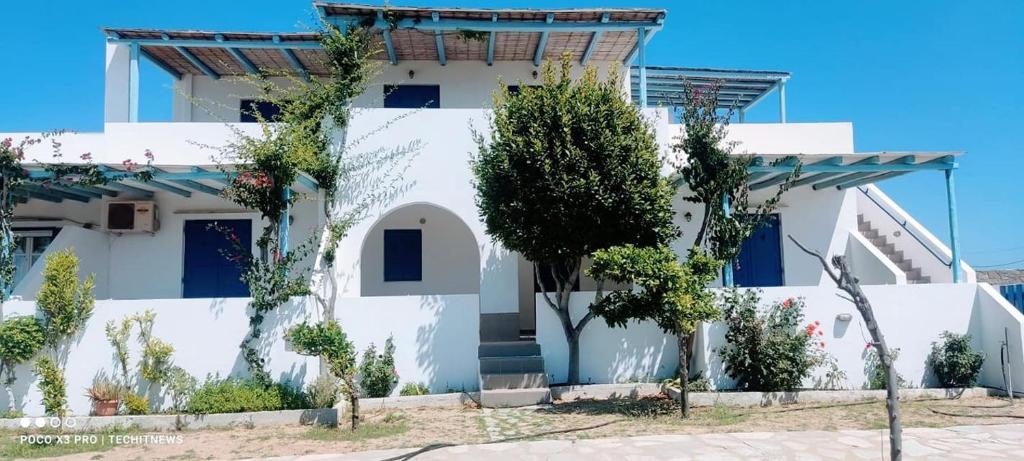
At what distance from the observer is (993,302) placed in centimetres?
1068

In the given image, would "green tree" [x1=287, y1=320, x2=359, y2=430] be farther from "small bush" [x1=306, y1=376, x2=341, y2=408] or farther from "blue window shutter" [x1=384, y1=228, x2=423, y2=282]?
"blue window shutter" [x1=384, y1=228, x2=423, y2=282]

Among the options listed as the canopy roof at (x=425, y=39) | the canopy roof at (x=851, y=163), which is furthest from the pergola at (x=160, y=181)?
the canopy roof at (x=851, y=163)

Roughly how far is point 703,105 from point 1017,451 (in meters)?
5.93

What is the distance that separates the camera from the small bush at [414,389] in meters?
10.6

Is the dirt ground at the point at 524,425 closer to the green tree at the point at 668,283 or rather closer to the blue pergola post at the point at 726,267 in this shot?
the green tree at the point at 668,283

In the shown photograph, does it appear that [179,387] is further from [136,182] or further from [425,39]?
[425,39]

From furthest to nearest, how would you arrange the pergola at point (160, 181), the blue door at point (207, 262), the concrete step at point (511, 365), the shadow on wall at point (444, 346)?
the blue door at point (207, 262) < the shadow on wall at point (444, 346) < the concrete step at point (511, 365) < the pergola at point (160, 181)

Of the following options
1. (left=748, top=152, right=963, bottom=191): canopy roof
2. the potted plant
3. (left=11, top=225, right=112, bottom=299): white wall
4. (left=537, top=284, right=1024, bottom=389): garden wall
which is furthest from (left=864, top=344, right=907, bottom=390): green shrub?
(left=11, top=225, right=112, bottom=299): white wall

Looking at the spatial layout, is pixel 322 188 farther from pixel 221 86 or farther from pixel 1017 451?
pixel 1017 451

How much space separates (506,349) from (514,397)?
1.07m

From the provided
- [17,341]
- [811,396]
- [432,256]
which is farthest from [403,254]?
[811,396]

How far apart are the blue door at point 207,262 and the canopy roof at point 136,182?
913 millimetres

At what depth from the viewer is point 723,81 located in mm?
17531

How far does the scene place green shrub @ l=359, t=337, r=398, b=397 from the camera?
10.4 metres
